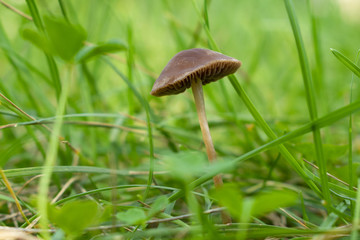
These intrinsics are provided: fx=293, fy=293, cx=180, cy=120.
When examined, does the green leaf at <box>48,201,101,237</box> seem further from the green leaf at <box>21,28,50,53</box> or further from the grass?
the green leaf at <box>21,28,50,53</box>

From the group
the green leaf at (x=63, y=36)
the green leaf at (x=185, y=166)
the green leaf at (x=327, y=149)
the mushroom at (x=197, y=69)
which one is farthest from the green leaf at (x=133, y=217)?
the green leaf at (x=327, y=149)

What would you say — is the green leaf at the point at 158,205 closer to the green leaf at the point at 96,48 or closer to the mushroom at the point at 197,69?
the mushroom at the point at 197,69

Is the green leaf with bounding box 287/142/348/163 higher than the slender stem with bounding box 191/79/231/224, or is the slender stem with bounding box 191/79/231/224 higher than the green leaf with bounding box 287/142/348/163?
the slender stem with bounding box 191/79/231/224

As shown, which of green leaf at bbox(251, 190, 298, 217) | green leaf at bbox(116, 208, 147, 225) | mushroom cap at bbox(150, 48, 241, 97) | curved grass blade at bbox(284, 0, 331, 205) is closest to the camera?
green leaf at bbox(251, 190, 298, 217)

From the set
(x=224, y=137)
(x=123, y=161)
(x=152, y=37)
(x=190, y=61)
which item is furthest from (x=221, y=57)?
(x=152, y=37)

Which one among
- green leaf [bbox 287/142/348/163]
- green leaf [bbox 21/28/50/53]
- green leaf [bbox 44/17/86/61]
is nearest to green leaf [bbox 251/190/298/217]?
green leaf [bbox 287/142/348/163]

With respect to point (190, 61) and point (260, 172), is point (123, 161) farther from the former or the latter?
point (190, 61)

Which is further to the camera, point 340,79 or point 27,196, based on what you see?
point 340,79
